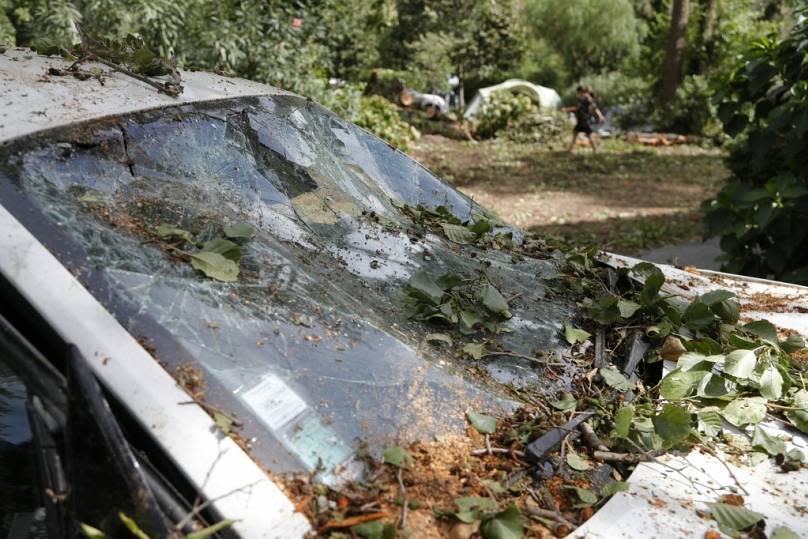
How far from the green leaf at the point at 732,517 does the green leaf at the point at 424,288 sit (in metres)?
0.92

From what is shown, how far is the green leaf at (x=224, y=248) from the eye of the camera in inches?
80.9

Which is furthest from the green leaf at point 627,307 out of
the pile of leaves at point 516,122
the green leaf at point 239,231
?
the pile of leaves at point 516,122

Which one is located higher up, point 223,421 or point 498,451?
point 223,421

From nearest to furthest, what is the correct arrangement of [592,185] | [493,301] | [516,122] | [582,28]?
[493,301] → [592,185] → [516,122] → [582,28]

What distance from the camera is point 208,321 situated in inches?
73.1

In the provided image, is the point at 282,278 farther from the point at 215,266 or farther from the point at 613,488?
the point at 613,488

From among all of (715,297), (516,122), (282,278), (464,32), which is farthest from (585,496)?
(464,32)

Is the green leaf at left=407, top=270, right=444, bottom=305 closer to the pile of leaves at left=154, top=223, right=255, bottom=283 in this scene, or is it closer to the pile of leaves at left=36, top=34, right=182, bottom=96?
the pile of leaves at left=154, top=223, right=255, bottom=283

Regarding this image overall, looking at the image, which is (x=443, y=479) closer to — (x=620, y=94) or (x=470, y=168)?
(x=470, y=168)

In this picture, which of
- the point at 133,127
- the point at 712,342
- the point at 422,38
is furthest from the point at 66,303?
the point at 422,38

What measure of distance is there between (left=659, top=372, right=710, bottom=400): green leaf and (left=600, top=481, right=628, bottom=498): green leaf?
45 cm

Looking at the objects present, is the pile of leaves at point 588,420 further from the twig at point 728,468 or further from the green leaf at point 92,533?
the green leaf at point 92,533

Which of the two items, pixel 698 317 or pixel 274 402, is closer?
pixel 274 402

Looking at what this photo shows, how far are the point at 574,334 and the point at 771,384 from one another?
56 centimetres
